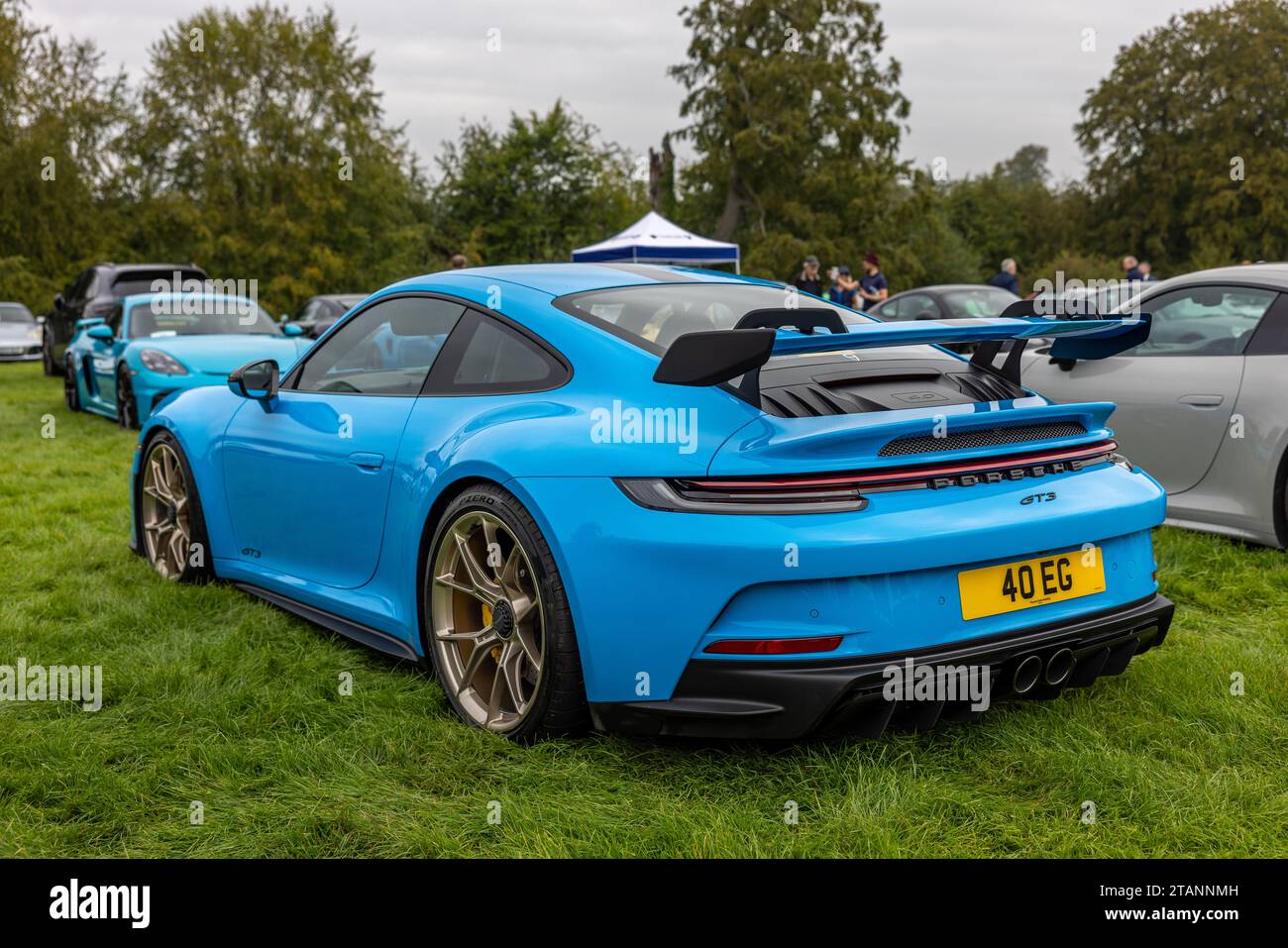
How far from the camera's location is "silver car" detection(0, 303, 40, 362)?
83.6 feet

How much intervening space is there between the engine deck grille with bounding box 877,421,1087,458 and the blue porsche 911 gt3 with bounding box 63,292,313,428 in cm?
731

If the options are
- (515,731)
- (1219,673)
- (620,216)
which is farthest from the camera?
(620,216)

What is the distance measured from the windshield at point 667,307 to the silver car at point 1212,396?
7.62ft

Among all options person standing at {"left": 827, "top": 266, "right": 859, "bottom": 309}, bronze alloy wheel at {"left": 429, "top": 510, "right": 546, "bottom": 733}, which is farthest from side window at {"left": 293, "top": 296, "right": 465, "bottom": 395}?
person standing at {"left": 827, "top": 266, "right": 859, "bottom": 309}

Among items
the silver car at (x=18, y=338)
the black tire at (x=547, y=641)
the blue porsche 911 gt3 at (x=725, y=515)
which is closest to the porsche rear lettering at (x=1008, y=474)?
the blue porsche 911 gt3 at (x=725, y=515)

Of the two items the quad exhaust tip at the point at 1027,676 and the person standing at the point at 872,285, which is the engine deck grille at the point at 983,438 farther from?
the person standing at the point at 872,285

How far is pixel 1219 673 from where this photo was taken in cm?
384

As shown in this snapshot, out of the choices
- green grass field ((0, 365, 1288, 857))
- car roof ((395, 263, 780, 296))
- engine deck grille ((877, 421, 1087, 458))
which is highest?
car roof ((395, 263, 780, 296))

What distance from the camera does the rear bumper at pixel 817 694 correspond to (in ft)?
9.21

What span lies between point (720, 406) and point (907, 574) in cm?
60

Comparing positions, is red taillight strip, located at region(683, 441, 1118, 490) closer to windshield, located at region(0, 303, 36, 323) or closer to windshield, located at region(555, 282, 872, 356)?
windshield, located at region(555, 282, 872, 356)

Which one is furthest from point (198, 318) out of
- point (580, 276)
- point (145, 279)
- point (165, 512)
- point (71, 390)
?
point (580, 276)

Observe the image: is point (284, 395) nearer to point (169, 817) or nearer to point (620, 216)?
point (169, 817)
